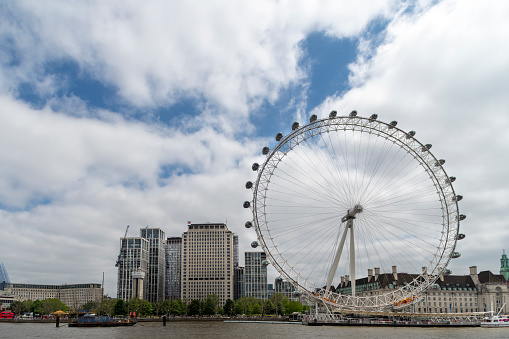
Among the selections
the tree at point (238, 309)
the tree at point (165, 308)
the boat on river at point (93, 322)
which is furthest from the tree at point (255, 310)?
the boat on river at point (93, 322)

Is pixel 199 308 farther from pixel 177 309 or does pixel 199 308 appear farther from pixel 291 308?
pixel 291 308

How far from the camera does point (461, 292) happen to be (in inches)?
5901

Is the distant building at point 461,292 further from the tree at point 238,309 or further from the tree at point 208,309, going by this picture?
the tree at point 208,309

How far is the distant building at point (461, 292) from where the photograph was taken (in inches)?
5787

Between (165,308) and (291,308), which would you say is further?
(165,308)

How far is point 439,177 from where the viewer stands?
3327 inches

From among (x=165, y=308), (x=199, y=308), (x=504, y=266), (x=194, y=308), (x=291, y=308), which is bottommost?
(x=291, y=308)

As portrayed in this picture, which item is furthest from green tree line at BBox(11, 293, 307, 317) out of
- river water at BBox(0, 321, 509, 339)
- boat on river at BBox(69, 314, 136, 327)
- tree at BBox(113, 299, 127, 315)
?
river water at BBox(0, 321, 509, 339)

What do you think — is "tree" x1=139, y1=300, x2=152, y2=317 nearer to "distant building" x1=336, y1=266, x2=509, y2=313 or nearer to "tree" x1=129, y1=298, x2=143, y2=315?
"tree" x1=129, y1=298, x2=143, y2=315

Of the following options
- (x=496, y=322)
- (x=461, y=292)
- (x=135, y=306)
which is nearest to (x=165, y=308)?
(x=135, y=306)

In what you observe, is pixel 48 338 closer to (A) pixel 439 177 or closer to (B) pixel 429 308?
(A) pixel 439 177

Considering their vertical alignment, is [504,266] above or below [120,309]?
above

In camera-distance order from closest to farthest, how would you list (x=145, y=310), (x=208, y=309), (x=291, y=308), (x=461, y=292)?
(x=461, y=292), (x=291, y=308), (x=208, y=309), (x=145, y=310)

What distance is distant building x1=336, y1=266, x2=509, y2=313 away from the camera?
147000 mm
